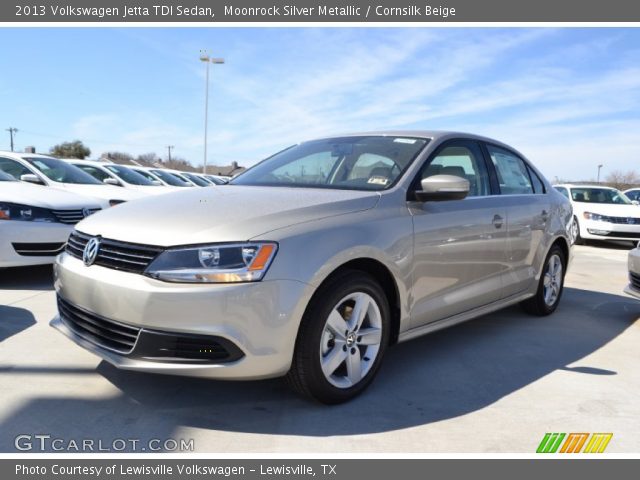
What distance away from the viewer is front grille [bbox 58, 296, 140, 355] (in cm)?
256

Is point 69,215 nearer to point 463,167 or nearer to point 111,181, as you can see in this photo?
point 111,181

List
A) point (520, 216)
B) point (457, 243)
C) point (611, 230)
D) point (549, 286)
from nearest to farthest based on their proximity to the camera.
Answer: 1. point (457, 243)
2. point (520, 216)
3. point (549, 286)
4. point (611, 230)

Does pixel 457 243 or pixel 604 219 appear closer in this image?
pixel 457 243

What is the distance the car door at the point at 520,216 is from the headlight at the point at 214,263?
2.42 metres

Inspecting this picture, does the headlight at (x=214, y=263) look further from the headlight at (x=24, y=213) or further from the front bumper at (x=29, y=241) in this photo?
the headlight at (x=24, y=213)

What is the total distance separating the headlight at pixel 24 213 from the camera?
550cm

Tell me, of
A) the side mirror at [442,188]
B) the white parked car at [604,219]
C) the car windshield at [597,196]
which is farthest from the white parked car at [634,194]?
the side mirror at [442,188]

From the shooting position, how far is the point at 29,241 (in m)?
5.48

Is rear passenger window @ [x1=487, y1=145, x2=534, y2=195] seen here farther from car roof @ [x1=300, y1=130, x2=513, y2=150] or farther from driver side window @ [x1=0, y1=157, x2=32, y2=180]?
driver side window @ [x1=0, y1=157, x2=32, y2=180]

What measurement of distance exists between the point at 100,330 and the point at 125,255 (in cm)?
43

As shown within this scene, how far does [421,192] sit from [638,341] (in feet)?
8.38

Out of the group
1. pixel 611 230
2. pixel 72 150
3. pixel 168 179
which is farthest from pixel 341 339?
pixel 72 150

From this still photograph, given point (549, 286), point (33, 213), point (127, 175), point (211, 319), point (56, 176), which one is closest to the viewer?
point (211, 319)

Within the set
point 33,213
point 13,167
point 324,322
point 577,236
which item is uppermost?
point 13,167
